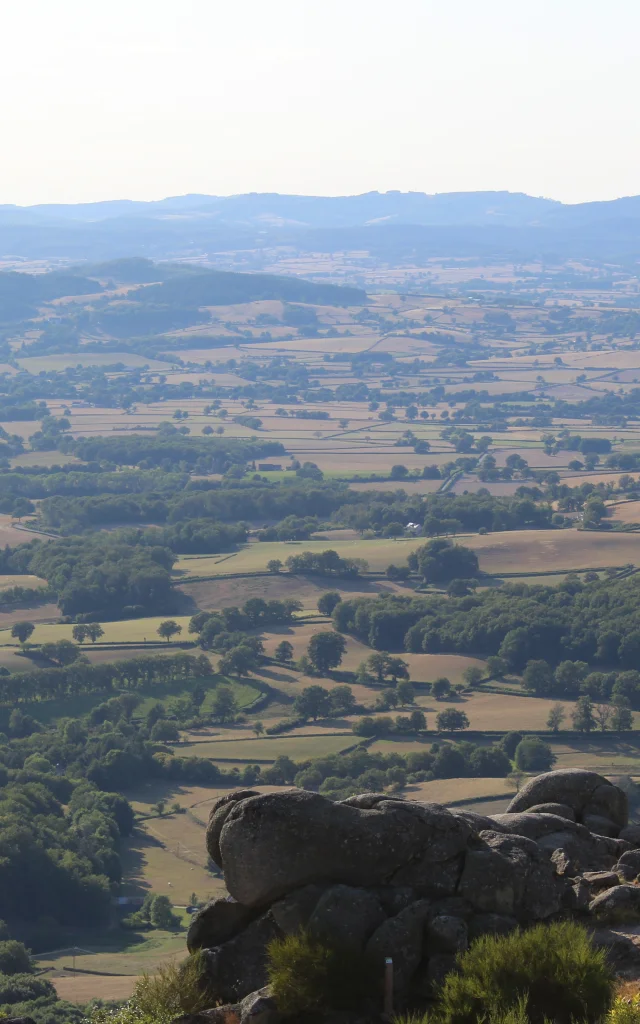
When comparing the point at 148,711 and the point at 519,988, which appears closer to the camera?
the point at 519,988

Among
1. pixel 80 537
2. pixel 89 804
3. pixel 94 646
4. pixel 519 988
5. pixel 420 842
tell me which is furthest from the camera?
pixel 80 537

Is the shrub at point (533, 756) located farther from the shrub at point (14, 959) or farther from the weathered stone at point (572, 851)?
the weathered stone at point (572, 851)

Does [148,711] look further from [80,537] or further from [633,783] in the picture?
[80,537]

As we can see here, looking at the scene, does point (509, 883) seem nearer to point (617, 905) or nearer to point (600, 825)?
point (617, 905)

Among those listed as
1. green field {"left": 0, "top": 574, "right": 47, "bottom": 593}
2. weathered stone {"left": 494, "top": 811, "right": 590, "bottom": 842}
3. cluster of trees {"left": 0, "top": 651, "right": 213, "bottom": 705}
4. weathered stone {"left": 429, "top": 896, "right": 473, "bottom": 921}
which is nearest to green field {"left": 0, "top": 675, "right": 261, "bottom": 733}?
cluster of trees {"left": 0, "top": 651, "right": 213, "bottom": 705}

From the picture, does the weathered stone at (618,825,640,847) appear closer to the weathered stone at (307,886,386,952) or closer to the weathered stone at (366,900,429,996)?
the weathered stone at (366,900,429,996)

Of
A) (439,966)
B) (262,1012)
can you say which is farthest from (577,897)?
(262,1012)

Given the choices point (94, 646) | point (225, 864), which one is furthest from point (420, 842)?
point (94, 646)
